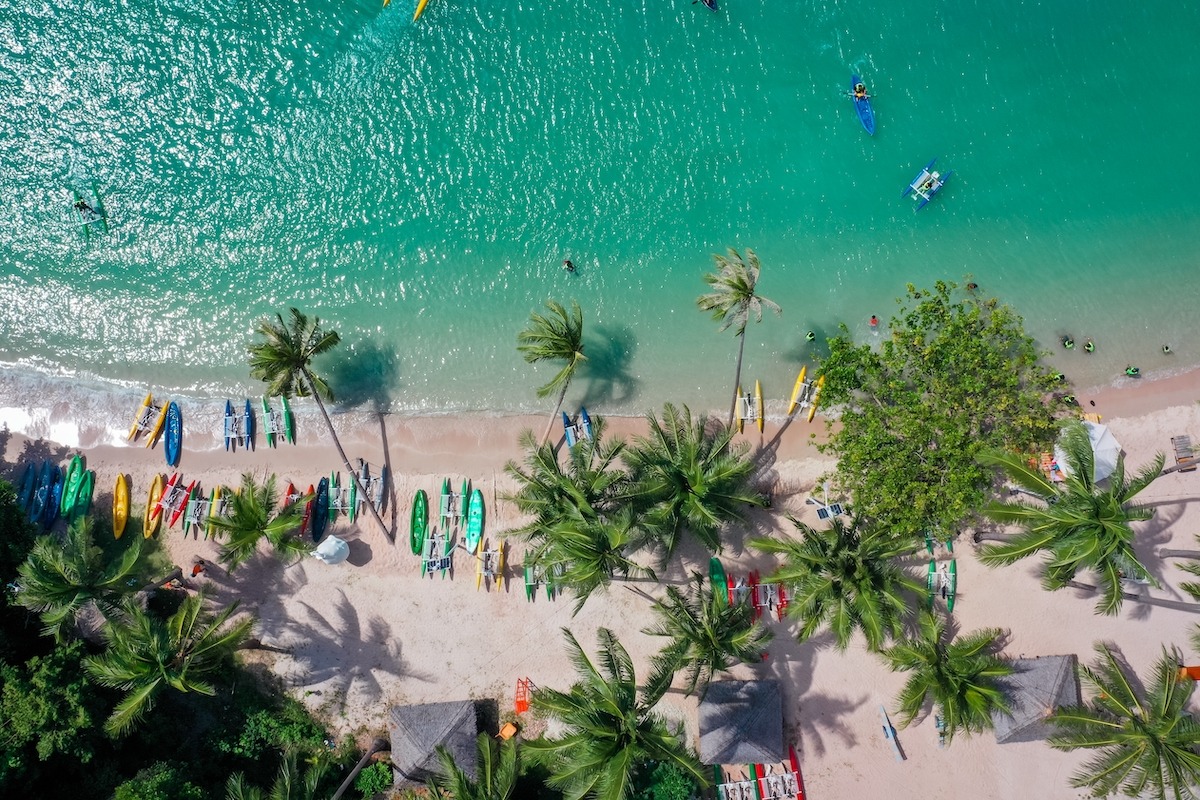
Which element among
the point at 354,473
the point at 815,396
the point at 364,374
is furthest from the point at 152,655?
the point at 815,396

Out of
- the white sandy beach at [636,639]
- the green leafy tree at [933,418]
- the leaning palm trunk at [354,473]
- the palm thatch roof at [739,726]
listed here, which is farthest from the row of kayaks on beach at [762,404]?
the leaning palm trunk at [354,473]

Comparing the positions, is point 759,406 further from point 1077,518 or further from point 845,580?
point 1077,518

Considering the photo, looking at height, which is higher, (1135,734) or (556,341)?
(556,341)

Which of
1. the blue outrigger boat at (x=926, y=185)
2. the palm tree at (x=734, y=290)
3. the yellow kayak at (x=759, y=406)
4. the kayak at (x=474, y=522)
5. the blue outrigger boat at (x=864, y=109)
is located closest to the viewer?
the palm tree at (x=734, y=290)

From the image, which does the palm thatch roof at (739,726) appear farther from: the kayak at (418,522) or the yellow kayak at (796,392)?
the kayak at (418,522)

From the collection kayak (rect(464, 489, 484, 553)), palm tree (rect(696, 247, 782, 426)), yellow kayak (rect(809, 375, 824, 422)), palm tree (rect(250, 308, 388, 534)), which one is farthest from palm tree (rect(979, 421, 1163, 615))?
palm tree (rect(250, 308, 388, 534))

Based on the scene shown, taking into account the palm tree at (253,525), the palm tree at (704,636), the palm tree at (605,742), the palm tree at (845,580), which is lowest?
the palm tree at (605,742)

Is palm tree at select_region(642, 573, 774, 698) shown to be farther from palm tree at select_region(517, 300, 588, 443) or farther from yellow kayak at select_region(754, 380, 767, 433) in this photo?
palm tree at select_region(517, 300, 588, 443)
